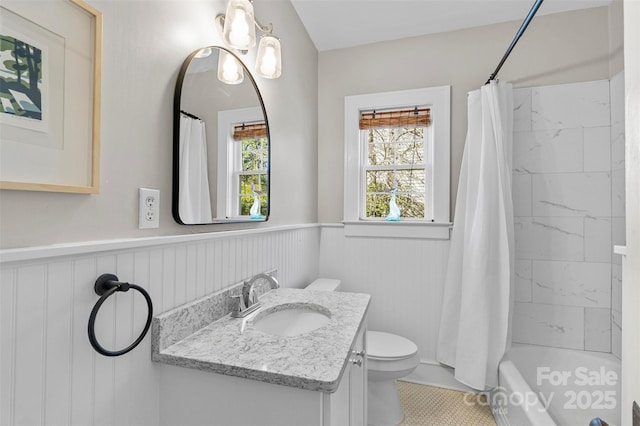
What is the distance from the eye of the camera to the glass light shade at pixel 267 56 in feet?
4.54

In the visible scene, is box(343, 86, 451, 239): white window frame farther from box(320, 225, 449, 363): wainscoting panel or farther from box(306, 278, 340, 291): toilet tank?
box(306, 278, 340, 291): toilet tank

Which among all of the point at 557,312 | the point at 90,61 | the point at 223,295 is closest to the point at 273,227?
the point at 223,295

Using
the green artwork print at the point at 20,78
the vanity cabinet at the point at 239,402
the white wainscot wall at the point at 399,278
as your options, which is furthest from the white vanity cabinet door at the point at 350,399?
the white wainscot wall at the point at 399,278

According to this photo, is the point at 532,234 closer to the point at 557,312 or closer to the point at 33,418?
the point at 557,312

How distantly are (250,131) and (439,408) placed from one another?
1.99 m

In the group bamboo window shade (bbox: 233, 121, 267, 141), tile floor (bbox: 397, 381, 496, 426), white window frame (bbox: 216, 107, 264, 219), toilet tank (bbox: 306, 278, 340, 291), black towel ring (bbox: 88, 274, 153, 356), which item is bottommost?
tile floor (bbox: 397, 381, 496, 426)

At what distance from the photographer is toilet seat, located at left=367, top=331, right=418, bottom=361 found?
1684 mm

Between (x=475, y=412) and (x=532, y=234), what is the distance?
3.98 feet

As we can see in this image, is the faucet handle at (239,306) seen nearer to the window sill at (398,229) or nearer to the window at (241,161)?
the window at (241,161)

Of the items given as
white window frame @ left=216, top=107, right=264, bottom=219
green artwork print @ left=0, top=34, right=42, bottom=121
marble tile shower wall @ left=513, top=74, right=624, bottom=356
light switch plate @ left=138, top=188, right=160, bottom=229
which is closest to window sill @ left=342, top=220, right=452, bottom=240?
marble tile shower wall @ left=513, top=74, right=624, bottom=356

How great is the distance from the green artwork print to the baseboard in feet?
7.93

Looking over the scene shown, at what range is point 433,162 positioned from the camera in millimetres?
2258

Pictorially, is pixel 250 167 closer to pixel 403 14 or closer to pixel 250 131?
pixel 250 131

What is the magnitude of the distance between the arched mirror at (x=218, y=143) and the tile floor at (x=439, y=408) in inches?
59.4
